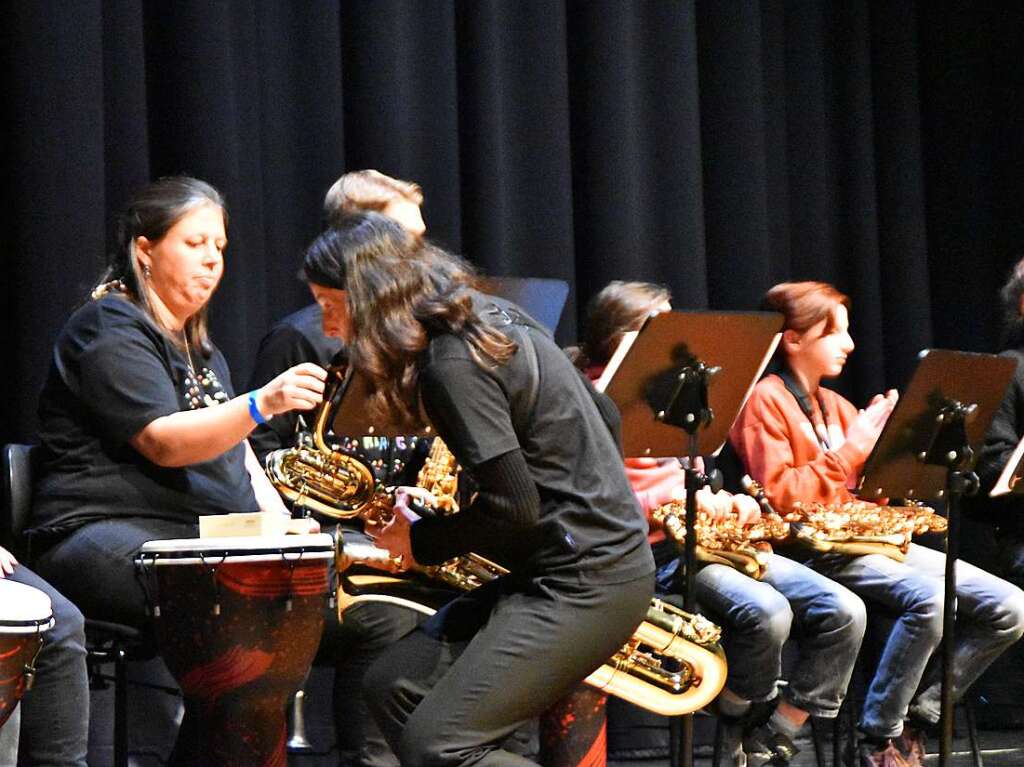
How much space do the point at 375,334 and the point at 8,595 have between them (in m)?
0.91

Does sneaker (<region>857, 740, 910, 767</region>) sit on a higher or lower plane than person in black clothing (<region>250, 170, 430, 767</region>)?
lower

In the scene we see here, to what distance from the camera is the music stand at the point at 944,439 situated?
4207 mm

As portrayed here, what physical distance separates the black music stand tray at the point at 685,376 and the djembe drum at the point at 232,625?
3.31ft

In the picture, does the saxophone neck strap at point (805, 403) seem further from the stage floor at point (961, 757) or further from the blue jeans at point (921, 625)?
the stage floor at point (961, 757)

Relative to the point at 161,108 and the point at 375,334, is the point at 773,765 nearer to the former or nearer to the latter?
the point at 375,334

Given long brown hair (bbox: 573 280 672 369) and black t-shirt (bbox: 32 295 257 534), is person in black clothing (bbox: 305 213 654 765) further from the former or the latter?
long brown hair (bbox: 573 280 672 369)

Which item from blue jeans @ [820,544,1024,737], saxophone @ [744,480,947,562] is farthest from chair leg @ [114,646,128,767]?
blue jeans @ [820,544,1024,737]

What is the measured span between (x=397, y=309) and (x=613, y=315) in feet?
5.70

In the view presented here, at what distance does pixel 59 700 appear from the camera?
332 centimetres

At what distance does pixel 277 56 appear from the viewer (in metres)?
4.89

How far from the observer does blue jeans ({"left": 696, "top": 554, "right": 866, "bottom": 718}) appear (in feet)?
14.4

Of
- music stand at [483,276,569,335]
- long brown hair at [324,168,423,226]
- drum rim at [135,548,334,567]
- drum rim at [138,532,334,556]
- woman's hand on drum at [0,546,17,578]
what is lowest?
woman's hand on drum at [0,546,17,578]

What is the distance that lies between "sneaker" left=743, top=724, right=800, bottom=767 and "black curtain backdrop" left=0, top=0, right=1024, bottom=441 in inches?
62.5

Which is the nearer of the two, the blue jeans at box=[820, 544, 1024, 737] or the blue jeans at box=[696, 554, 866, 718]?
the blue jeans at box=[696, 554, 866, 718]
